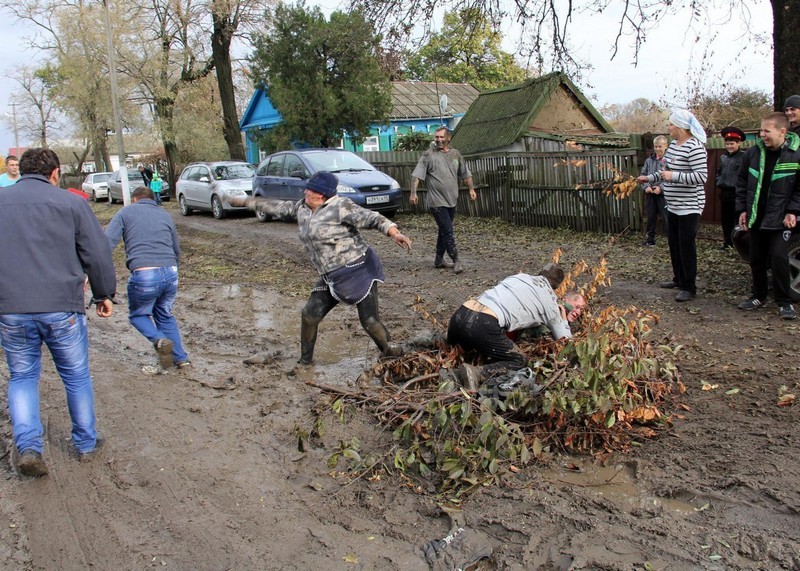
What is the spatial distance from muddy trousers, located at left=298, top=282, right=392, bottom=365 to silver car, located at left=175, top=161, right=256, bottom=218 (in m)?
13.6

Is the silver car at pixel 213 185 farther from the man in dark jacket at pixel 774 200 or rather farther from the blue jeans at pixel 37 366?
the blue jeans at pixel 37 366

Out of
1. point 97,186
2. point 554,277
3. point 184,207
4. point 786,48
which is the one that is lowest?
point 554,277

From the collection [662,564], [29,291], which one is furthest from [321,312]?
[662,564]

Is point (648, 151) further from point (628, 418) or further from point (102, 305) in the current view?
point (102, 305)

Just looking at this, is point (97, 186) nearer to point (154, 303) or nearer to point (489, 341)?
point (154, 303)

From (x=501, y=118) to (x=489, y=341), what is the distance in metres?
17.6

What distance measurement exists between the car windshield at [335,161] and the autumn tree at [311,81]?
18.9 ft


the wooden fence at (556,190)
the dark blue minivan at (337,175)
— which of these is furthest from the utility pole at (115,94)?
the wooden fence at (556,190)

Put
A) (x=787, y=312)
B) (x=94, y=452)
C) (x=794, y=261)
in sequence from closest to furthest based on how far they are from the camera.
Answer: (x=94, y=452), (x=787, y=312), (x=794, y=261)

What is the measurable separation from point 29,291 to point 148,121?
3289cm

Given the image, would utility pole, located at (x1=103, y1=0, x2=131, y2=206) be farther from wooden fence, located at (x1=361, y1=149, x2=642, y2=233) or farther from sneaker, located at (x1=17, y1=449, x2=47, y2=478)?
sneaker, located at (x1=17, y1=449, x2=47, y2=478)

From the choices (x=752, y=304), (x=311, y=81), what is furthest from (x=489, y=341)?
(x=311, y=81)

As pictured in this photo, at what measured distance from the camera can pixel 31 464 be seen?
4.14 metres

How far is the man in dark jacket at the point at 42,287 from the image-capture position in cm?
417
